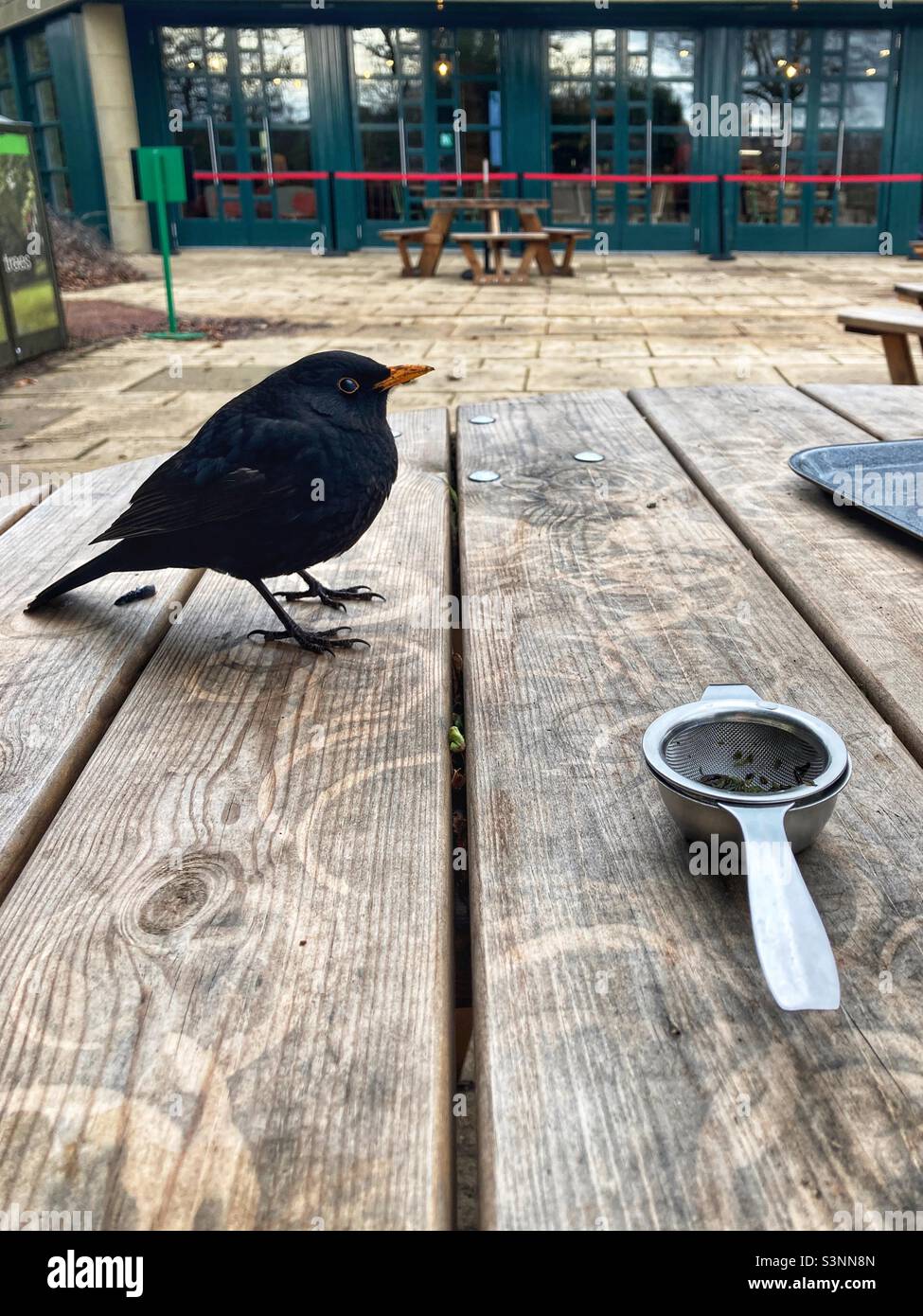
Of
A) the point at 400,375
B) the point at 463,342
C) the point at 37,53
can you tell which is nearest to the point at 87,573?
the point at 400,375

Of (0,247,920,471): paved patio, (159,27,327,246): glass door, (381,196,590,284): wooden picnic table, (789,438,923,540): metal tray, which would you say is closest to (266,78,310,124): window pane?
(159,27,327,246): glass door

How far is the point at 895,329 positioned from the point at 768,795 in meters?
3.78

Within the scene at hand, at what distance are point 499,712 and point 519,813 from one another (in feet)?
0.68

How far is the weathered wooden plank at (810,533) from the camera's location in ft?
4.11

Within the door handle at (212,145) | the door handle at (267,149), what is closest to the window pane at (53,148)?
the door handle at (212,145)

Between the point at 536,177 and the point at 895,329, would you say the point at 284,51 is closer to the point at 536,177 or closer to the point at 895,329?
the point at 536,177

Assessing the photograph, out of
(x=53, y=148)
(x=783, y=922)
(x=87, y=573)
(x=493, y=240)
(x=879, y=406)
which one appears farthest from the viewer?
(x=53, y=148)

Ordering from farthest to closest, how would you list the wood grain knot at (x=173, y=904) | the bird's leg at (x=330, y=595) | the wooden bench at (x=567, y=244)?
the wooden bench at (x=567, y=244) < the bird's leg at (x=330, y=595) < the wood grain knot at (x=173, y=904)

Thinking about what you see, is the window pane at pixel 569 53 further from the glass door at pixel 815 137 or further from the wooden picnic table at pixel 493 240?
the wooden picnic table at pixel 493 240

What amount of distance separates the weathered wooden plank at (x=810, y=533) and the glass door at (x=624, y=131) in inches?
520

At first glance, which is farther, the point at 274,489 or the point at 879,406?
the point at 879,406

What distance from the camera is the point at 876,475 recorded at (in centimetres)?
180
